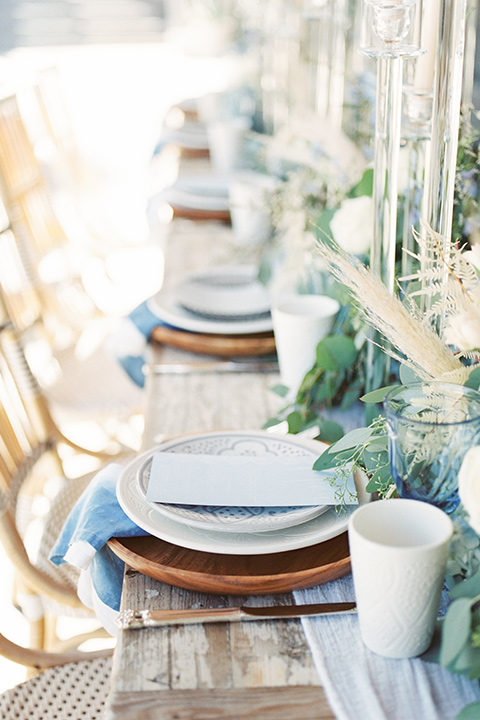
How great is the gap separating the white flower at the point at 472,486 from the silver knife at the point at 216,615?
6.9 inches

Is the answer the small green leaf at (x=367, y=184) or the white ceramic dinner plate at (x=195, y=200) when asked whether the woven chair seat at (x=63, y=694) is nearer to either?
the small green leaf at (x=367, y=184)

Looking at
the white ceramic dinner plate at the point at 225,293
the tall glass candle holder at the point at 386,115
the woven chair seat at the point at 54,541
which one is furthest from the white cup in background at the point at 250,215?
the tall glass candle holder at the point at 386,115

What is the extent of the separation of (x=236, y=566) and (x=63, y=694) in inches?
17.8

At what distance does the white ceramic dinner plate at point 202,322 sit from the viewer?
1.31 meters

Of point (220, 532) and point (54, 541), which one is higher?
point (220, 532)

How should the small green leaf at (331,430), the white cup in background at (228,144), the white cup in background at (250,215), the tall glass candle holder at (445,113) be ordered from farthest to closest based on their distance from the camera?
the white cup in background at (228,144)
the white cup in background at (250,215)
the small green leaf at (331,430)
the tall glass candle holder at (445,113)

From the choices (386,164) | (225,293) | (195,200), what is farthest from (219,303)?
(195,200)

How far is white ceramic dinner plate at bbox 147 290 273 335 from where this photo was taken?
4.30 ft

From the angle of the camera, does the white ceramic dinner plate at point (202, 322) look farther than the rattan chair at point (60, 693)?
Yes

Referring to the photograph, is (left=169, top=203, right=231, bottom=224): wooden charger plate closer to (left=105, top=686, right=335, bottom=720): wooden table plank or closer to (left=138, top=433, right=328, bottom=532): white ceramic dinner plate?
(left=138, top=433, right=328, bottom=532): white ceramic dinner plate

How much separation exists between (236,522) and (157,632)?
0.13 m

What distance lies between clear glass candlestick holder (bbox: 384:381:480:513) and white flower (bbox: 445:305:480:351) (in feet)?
0.16

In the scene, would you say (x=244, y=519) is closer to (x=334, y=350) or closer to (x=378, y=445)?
(x=378, y=445)

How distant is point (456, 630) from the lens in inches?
20.7
